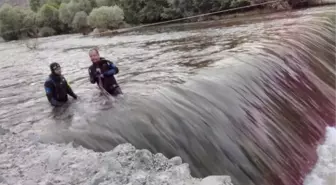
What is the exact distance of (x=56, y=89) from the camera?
12.0 meters

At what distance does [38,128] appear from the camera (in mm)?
10477

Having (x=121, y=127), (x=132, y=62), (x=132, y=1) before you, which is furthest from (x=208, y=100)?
(x=132, y=1)

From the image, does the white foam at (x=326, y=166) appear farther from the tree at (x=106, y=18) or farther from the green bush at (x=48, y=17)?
the green bush at (x=48, y=17)

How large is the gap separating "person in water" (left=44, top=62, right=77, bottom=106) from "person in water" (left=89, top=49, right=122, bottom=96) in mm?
832

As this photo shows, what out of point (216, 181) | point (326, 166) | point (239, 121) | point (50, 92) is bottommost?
point (326, 166)

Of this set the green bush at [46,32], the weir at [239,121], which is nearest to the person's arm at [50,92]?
the weir at [239,121]

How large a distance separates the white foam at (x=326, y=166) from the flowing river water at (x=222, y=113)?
2 cm

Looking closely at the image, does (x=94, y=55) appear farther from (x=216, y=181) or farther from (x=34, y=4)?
(x=34, y=4)

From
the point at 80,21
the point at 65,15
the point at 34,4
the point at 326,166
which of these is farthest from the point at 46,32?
the point at 326,166

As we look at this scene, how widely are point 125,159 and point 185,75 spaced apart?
626cm

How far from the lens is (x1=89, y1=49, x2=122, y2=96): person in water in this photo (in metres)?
12.1

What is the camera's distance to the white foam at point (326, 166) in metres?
9.67

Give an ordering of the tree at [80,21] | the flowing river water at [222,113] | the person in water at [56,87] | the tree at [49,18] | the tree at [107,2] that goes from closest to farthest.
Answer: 1. the flowing river water at [222,113]
2. the person in water at [56,87]
3. the tree at [80,21]
4. the tree at [107,2]
5. the tree at [49,18]

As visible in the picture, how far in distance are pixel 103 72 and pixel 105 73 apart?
0.07 meters
